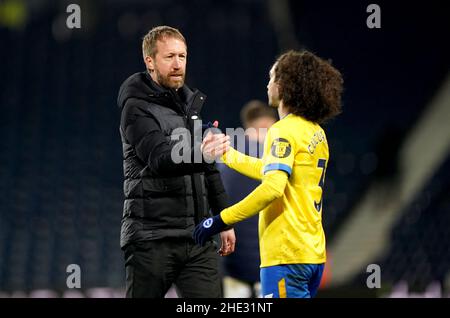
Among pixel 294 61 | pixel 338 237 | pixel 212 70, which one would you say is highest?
pixel 212 70

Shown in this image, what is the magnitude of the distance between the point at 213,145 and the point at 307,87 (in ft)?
1.28

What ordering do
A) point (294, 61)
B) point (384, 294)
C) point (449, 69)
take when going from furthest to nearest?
1. point (449, 69)
2. point (384, 294)
3. point (294, 61)

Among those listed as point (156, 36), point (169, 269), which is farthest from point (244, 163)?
point (156, 36)

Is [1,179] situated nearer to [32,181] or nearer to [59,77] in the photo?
[32,181]

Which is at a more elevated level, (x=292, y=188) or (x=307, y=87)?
(x=307, y=87)

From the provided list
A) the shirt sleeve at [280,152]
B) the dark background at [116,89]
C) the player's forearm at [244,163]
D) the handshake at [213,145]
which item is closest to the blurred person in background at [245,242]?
the player's forearm at [244,163]

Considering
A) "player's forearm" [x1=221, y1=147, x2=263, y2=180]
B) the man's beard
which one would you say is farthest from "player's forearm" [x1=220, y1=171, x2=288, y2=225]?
the man's beard

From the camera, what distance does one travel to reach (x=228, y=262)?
377cm

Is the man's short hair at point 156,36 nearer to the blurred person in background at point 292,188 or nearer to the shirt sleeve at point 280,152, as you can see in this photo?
the blurred person in background at point 292,188

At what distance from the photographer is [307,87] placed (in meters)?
2.46

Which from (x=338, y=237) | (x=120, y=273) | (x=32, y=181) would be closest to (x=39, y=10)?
(x=32, y=181)

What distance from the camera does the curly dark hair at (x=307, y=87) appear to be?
2.45 metres

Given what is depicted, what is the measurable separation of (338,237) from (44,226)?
2903mm

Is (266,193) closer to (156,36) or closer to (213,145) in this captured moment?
(213,145)
